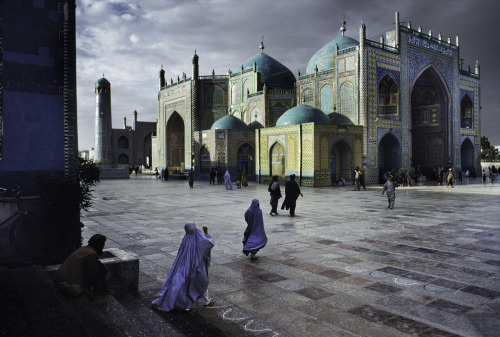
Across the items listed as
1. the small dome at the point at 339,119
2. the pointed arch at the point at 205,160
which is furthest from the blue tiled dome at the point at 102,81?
the small dome at the point at 339,119

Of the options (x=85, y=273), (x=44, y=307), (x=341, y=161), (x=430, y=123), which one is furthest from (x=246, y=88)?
(x=44, y=307)

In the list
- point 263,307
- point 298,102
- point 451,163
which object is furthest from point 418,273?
point 451,163

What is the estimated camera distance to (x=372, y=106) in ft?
81.8

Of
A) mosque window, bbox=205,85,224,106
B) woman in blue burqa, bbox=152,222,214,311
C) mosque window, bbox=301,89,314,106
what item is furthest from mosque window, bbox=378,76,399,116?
woman in blue burqa, bbox=152,222,214,311

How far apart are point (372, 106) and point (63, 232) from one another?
22.8 meters

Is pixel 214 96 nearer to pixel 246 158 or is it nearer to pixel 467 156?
pixel 246 158

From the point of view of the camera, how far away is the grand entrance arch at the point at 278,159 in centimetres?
2508

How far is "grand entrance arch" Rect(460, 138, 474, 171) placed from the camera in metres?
33.4

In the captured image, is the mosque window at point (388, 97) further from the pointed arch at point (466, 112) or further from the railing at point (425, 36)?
the pointed arch at point (466, 112)

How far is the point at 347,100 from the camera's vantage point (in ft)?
83.7

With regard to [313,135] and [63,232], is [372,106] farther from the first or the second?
[63,232]

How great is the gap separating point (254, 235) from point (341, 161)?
1904 centimetres

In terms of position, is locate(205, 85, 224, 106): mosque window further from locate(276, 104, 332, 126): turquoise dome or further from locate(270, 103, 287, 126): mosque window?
locate(276, 104, 332, 126): turquoise dome

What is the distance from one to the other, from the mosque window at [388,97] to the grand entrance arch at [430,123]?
500cm
